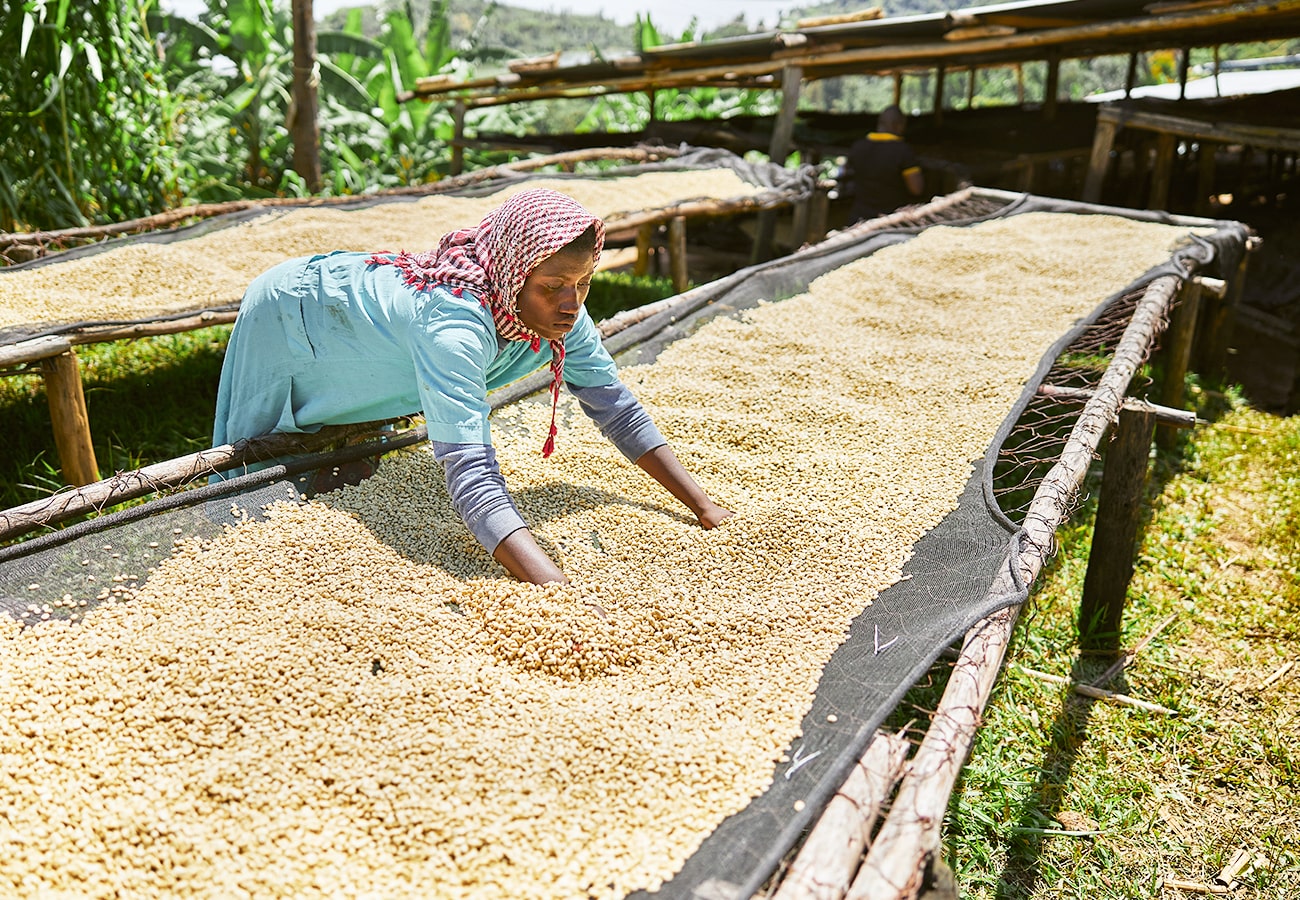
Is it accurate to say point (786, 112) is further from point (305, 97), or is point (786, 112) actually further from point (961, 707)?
point (961, 707)

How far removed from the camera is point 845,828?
1.30 meters

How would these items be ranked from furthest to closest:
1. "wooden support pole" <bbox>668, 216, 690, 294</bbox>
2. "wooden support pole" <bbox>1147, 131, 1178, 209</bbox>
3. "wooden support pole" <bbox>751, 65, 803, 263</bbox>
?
"wooden support pole" <bbox>751, 65, 803, 263</bbox> < "wooden support pole" <bbox>1147, 131, 1178, 209</bbox> < "wooden support pole" <bbox>668, 216, 690, 294</bbox>

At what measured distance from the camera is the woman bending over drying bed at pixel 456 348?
173 cm

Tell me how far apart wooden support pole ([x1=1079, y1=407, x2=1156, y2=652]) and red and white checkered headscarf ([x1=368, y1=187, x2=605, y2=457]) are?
63.8 inches

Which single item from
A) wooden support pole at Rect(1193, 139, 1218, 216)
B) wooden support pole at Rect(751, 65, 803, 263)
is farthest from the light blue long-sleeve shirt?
wooden support pole at Rect(1193, 139, 1218, 216)

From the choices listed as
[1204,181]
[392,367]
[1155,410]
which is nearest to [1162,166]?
[1204,181]

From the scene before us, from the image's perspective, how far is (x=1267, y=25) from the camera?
20.5 feet

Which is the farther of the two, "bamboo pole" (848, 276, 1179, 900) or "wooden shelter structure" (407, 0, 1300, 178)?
"wooden shelter structure" (407, 0, 1300, 178)

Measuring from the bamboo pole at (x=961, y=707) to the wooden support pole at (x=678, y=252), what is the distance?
312cm

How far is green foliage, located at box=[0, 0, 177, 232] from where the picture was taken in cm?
449

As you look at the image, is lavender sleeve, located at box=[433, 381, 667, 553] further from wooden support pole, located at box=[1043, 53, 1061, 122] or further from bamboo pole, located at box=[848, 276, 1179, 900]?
wooden support pole, located at box=[1043, 53, 1061, 122]

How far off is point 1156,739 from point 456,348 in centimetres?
200

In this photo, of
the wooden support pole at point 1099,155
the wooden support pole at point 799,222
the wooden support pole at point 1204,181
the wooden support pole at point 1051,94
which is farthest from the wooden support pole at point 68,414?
the wooden support pole at point 1051,94

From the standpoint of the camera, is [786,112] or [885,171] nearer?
[885,171]
